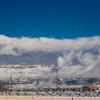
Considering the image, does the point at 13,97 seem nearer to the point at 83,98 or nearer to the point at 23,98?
the point at 23,98

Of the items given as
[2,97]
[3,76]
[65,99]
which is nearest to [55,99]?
[65,99]

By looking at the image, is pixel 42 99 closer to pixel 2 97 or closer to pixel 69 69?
pixel 2 97

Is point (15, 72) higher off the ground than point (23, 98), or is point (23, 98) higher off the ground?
point (15, 72)

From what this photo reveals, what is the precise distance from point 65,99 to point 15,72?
157 metres

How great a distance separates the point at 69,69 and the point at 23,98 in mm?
155002

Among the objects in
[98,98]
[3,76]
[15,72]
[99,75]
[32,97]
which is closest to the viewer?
[98,98]

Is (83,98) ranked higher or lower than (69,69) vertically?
lower

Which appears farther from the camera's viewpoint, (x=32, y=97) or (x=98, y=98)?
(x=32, y=97)

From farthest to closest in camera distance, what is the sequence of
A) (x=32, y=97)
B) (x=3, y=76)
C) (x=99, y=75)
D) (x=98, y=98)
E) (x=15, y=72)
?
(x=15, y=72) → (x=3, y=76) → (x=99, y=75) → (x=32, y=97) → (x=98, y=98)

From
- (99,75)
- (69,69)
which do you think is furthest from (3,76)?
(99,75)

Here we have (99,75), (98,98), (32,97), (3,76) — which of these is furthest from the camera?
(3,76)

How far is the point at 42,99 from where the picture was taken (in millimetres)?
40219

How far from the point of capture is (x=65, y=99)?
39156 mm

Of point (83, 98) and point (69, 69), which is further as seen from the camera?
point (69, 69)
